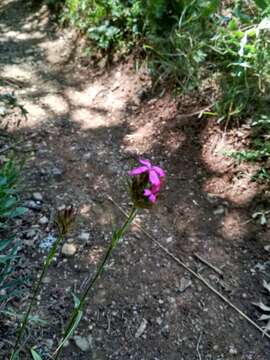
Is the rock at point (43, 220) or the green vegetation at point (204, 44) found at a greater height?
the green vegetation at point (204, 44)

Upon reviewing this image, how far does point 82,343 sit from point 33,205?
2.94 feet

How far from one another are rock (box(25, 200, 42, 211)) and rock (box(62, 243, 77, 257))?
1.07 feet

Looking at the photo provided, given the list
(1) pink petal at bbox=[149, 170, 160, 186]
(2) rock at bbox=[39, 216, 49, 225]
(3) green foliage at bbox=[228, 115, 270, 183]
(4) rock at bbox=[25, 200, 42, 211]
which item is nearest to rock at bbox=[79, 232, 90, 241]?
(2) rock at bbox=[39, 216, 49, 225]

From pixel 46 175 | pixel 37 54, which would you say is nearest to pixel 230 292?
pixel 46 175

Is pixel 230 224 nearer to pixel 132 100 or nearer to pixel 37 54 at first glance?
pixel 132 100

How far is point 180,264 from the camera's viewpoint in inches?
84.0

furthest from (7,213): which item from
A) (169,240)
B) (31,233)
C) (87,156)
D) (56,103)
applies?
(56,103)

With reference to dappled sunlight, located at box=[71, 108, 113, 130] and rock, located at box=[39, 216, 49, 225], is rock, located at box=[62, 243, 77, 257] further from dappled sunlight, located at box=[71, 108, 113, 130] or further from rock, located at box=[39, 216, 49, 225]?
dappled sunlight, located at box=[71, 108, 113, 130]

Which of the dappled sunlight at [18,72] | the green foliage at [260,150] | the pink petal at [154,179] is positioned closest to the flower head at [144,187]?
the pink petal at [154,179]

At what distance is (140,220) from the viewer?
2.37 metres

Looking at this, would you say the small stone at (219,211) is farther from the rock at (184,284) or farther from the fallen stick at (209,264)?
the rock at (184,284)

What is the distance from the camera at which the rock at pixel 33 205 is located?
2344mm

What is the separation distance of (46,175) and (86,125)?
2.36ft

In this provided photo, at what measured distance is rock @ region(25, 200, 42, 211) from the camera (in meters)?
2.34
